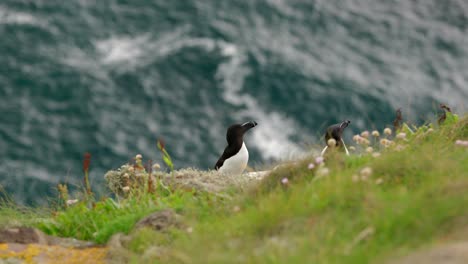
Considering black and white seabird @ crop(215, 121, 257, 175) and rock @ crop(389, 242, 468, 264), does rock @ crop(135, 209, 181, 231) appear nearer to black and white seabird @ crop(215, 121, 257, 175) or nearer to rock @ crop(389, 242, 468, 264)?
rock @ crop(389, 242, 468, 264)

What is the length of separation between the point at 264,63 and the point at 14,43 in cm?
1716

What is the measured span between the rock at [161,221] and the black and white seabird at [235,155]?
4.00 meters

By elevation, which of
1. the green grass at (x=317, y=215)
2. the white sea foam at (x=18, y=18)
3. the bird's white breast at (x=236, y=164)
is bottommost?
the green grass at (x=317, y=215)

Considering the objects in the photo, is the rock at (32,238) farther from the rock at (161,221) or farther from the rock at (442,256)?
the rock at (442,256)

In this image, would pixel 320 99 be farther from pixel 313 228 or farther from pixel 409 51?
pixel 313 228

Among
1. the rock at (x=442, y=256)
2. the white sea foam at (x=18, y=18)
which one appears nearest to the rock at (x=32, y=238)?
the rock at (x=442, y=256)

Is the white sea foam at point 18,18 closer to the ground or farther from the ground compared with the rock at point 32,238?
farther from the ground

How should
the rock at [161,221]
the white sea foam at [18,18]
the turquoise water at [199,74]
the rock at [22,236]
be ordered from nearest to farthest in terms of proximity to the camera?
1. the rock at [161,221]
2. the rock at [22,236]
3. the turquoise water at [199,74]
4. the white sea foam at [18,18]

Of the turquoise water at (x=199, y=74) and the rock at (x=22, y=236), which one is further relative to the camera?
the turquoise water at (x=199, y=74)

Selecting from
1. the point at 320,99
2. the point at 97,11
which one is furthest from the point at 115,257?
the point at 97,11

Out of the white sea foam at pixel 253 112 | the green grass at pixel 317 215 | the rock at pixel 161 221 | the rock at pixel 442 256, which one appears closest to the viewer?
the rock at pixel 442 256

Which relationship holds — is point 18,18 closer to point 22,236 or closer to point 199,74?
point 199,74

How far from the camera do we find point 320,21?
63750mm

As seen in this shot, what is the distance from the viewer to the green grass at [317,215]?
6.04 metres
